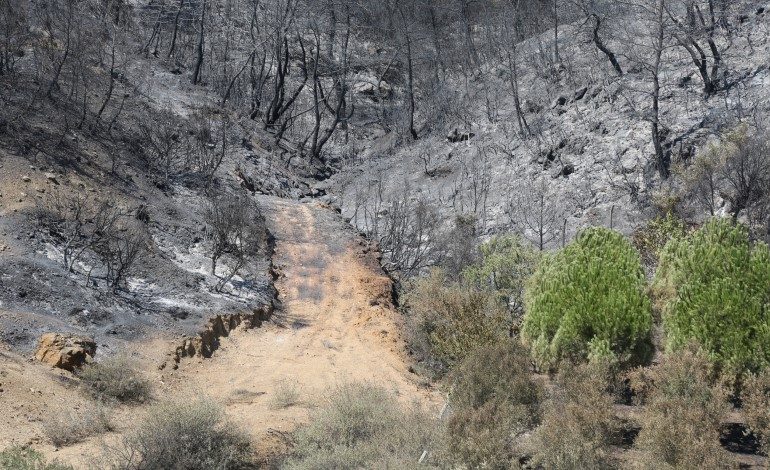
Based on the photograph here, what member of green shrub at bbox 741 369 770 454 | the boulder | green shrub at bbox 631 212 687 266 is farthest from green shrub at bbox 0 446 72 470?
green shrub at bbox 631 212 687 266

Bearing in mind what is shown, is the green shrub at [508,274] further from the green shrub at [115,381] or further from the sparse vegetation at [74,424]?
the sparse vegetation at [74,424]

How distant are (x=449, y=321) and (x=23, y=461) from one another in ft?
24.9

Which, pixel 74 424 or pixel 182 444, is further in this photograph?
pixel 74 424

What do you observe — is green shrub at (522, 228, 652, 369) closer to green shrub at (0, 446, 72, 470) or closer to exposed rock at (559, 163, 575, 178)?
green shrub at (0, 446, 72, 470)

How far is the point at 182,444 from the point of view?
7551mm

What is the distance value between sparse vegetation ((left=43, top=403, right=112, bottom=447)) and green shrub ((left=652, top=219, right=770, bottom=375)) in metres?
7.10

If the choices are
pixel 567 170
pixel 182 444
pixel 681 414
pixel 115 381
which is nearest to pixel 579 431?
pixel 681 414

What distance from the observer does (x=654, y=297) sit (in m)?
11.2

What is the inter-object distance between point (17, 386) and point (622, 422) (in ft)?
23.7

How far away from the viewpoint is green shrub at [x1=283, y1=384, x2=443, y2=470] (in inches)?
297

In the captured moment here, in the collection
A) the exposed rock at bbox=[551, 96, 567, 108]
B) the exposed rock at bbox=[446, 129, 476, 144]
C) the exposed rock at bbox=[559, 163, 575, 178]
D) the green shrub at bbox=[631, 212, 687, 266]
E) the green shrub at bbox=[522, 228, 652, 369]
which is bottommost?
the green shrub at bbox=[522, 228, 652, 369]

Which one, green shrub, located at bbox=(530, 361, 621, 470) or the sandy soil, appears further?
the sandy soil

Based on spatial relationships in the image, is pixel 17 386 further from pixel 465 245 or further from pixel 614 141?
pixel 614 141

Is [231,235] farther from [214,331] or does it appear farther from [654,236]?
[654,236]
